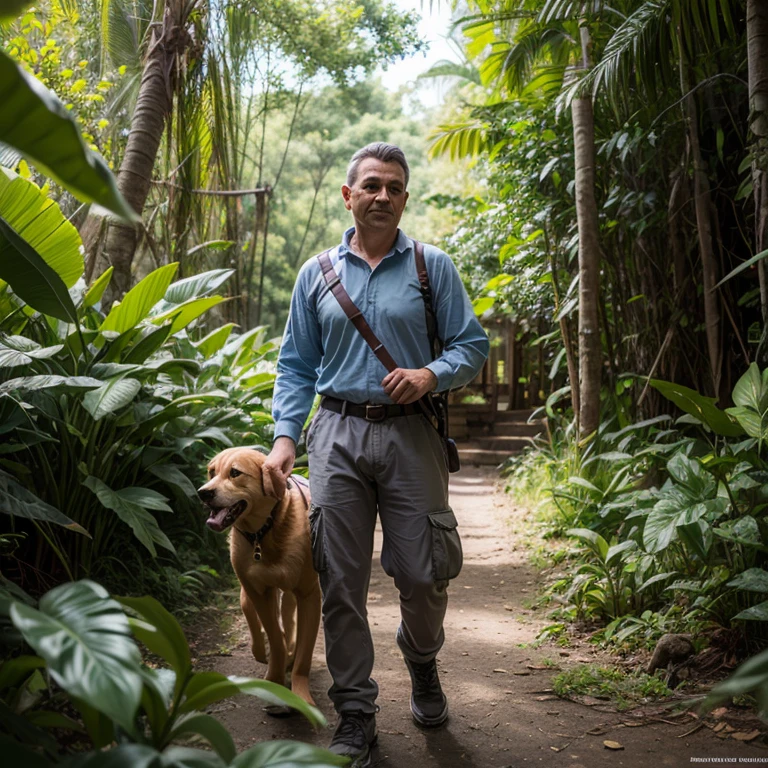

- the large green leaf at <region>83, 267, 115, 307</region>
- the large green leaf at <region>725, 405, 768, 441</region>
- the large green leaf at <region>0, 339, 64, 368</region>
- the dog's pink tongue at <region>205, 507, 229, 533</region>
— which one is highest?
the large green leaf at <region>83, 267, 115, 307</region>

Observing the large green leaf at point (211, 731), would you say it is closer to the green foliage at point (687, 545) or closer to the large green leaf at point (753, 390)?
the green foliage at point (687, 545)

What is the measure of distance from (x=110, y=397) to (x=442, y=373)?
1.72 metres

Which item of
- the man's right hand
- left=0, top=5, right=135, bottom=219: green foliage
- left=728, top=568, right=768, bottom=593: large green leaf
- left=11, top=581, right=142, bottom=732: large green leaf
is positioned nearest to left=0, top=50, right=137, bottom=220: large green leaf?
left=0, top=5, right=135, bottom=219: green foliage

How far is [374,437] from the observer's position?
312 centimetres

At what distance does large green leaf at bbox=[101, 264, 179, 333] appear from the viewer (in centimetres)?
451

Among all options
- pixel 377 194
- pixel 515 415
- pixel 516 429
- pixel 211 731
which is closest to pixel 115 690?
pixel 211 731

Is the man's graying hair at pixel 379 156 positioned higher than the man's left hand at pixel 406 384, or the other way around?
the man's graying hair at pixel 379 156

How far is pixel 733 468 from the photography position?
3957mm

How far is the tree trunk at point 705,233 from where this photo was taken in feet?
16.2

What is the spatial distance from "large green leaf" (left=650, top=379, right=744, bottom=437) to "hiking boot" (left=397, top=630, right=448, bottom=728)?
163 centimetres

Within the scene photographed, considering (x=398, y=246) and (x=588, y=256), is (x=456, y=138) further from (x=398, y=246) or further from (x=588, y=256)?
(x=398, y=246)

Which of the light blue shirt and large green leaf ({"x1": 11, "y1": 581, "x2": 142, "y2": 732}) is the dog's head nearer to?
A: the light blue shirt

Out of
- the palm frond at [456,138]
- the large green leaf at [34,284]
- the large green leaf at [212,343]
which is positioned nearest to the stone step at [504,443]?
the palm frond at [456,138]

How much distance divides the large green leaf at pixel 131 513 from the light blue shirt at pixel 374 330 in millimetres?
1114
